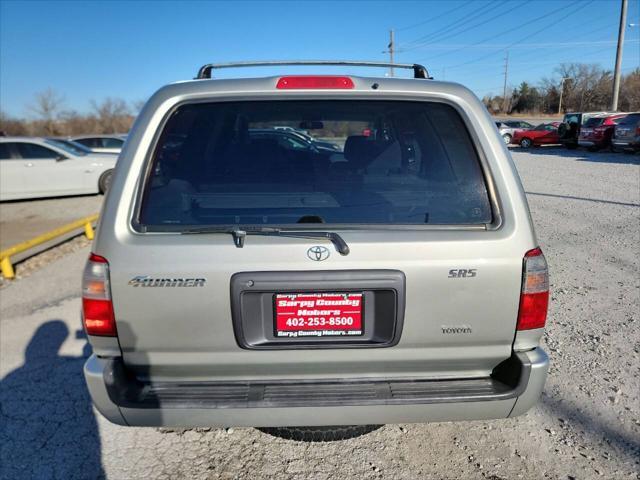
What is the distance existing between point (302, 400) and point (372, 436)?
949mm

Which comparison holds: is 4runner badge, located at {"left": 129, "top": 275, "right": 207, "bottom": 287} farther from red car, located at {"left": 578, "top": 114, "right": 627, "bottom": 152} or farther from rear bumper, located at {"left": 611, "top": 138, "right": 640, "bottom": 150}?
red car, located at {"left": 578, "top": 114, "right": 627, "bottom": 152}

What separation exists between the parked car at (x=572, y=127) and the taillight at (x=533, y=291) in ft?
77.7

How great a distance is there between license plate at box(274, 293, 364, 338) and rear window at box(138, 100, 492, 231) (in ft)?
1.09

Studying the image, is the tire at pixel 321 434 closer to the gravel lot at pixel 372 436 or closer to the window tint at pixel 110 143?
the gravel lot at pixel 372 436

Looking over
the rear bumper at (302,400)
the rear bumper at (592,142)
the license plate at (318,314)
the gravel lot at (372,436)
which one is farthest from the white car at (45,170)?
the rear bumper at (592,142)

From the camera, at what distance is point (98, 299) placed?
1817mm

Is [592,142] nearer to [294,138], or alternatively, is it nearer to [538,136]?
[538,136]

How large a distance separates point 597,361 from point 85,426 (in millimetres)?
3591

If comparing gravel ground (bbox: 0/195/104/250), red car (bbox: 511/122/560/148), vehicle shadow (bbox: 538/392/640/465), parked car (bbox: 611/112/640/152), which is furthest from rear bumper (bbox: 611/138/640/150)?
gravel ground (bbox: 0/195/104/250)

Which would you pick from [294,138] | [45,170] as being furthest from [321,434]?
[45,170]

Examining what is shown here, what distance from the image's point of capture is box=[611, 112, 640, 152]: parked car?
1720cm

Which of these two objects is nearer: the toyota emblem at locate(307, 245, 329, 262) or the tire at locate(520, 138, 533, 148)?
the toyota emblem at locate(307, 245, 329, 262)

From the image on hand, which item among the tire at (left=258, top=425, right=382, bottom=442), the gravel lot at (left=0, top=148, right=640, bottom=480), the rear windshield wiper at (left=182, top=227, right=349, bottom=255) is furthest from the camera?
the tire at (left=258, top=425, right=382, bottom=442)

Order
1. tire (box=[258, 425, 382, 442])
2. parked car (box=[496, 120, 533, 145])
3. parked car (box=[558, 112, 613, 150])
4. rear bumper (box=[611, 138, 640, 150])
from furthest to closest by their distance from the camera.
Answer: parked car (box=[496, 120, 533, 145]) < parked car (box=[558, 112, 613, 150]) < rear bumper (box=[611, 138, 640, 150]) < tire (box=[258, 425, 382, 442])
